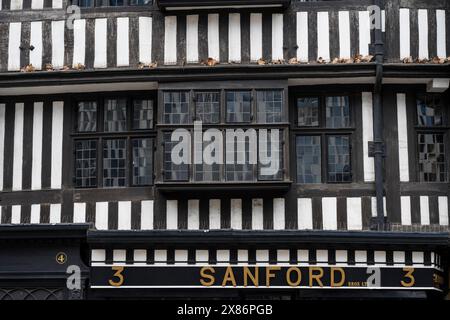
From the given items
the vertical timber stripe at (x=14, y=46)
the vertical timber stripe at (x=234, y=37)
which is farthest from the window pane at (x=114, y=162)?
the vertical timber stripe at (x=234, y=37)

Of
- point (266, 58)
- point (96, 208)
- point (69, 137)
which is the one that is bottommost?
point (96, 208)

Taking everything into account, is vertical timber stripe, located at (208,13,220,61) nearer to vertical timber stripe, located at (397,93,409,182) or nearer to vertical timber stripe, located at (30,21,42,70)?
vertical timber stripe, located at (30,21,42,70)

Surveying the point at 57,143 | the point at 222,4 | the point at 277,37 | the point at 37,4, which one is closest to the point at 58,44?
the point at 37,4

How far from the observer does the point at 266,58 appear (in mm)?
18281

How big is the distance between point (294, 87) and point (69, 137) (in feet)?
12.9

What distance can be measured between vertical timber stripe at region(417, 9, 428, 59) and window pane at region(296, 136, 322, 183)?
2.25 metres

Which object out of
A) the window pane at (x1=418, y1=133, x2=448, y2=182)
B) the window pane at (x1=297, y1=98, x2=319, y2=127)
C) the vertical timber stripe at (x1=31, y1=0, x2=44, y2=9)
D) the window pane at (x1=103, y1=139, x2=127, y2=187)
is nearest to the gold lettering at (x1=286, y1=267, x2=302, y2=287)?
the window pane at (x1=297, y1=98, x2=319, y2=127)

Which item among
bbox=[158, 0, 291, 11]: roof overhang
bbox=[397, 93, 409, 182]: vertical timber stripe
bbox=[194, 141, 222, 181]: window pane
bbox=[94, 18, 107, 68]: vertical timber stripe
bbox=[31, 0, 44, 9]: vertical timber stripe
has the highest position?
bbox=[31, 0, 44, 9]: vertical timber stripe

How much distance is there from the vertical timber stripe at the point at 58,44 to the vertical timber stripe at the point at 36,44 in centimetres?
23

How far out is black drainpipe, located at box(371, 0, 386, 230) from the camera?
58.4 ft

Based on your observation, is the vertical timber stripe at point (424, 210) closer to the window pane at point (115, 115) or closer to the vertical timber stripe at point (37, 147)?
the window pane at point (115, 115)

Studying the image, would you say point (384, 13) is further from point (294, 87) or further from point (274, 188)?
point (274, 188)

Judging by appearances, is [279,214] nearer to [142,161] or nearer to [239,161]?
[239,161]
